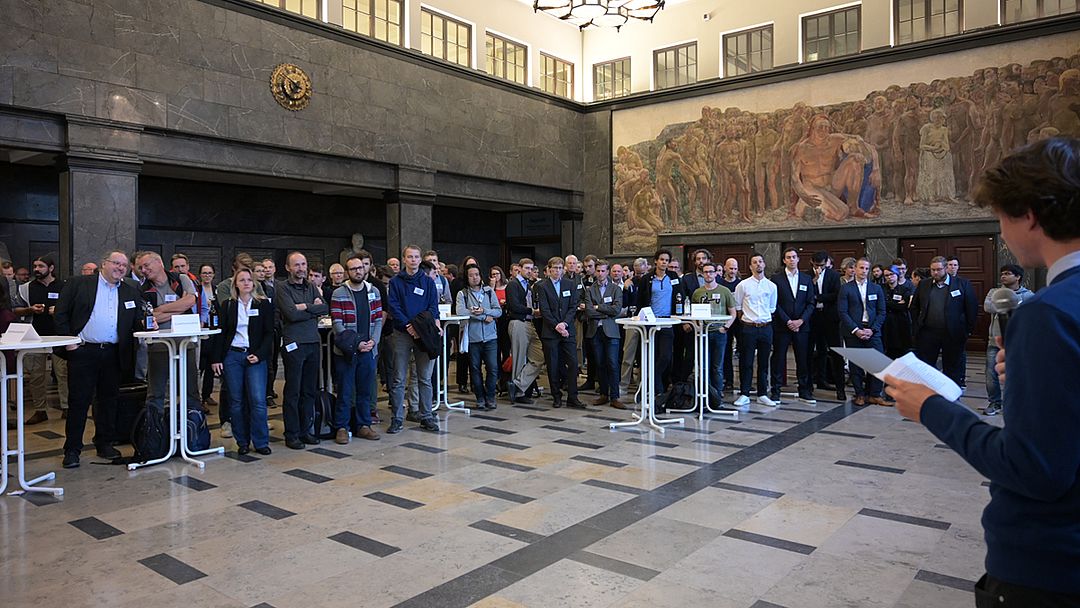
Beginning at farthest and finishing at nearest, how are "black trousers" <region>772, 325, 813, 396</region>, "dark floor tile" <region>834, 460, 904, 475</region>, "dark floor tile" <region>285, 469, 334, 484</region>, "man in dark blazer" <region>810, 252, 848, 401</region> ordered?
"man in dark blazer" <region>810, 252, 848, 401</region> < "black trousers" <region>772, 325, 813, 396</region> < "dark floor tile" <region>834, 460, 904, 475</region> < "dark floor tile" <region>285, 469, 334, 484</region>

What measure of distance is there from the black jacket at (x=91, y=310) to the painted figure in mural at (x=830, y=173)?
14.0 metres

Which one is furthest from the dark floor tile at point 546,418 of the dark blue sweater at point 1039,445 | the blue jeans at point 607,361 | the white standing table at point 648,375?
the dark blue sweater at point 1039,445

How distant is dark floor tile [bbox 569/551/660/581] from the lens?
3.69 m

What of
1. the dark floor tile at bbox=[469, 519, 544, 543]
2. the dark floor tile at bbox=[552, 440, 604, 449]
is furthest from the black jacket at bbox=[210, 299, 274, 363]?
the dark floor tile at bbox=[469, 519, 544, 543]

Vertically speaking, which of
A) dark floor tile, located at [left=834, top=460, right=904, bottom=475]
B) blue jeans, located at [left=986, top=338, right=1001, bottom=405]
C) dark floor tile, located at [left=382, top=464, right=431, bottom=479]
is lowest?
dark floor tile, located at [left=382, top=464, right=431, bottom=479]

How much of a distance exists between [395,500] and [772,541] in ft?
8.51

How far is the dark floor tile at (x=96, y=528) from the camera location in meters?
4.39

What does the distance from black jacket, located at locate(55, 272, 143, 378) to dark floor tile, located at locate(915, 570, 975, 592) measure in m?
6.34

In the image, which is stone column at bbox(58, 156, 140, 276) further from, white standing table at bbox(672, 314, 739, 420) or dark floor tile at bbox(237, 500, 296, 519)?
white standing table at bbox(672, 314, 739, 420)

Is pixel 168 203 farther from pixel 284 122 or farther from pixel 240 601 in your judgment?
pixel 240 601

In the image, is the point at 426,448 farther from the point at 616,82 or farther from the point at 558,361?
the point at 616,82

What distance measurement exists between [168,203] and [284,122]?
13.1 feet

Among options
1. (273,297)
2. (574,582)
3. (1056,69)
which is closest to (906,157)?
(1056,69)

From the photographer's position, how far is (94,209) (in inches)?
413
